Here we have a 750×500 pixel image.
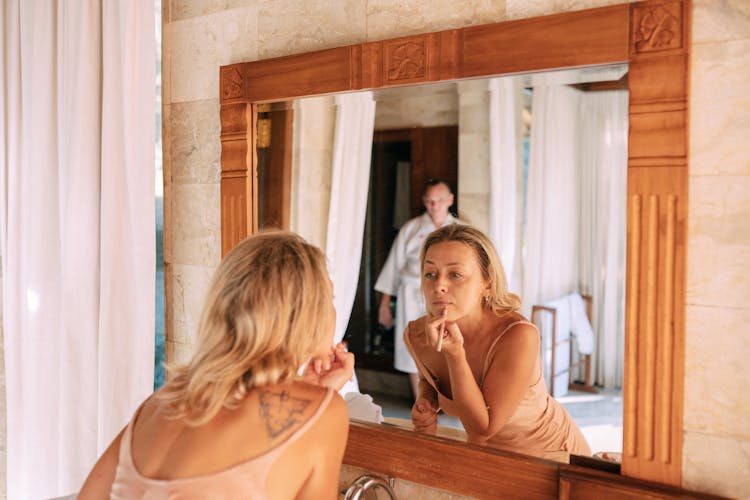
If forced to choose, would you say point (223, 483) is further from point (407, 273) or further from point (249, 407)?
point (407, 273)

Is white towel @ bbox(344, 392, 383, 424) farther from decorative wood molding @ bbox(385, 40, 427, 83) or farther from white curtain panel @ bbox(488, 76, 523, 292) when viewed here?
decorative wood molding @ bbox(385, 40, 427, 83)

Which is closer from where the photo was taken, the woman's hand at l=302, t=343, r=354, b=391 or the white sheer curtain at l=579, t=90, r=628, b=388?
the white sheer curtain at l=579, t=90, r=628, b=388

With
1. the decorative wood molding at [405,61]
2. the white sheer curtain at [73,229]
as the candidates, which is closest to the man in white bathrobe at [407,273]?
the decorative wood molding at [405,61]

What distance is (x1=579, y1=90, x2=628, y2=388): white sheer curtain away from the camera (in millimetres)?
1069

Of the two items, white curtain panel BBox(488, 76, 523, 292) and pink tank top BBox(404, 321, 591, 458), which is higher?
white curtain panel BBox(488, 76, 523, 292)

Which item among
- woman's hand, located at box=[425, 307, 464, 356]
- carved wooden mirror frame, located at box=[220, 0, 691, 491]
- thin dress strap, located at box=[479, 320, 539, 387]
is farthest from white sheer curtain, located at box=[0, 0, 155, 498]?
carved wooden mirror frame, located at box=[220, 0, 691, 491]

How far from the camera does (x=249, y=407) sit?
0.95 metres

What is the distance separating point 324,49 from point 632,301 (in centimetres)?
81

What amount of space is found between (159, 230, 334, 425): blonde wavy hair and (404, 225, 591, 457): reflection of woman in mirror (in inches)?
12.0

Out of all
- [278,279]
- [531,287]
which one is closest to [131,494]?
[278,279]

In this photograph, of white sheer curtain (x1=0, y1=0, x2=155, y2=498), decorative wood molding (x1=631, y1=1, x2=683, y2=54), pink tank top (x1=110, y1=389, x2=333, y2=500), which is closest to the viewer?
pink tank top (x1=110, y1=389, x2=333, y2=500)

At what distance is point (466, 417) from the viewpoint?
1.24 metres

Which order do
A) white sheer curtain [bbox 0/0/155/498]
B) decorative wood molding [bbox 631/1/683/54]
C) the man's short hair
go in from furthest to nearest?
white sheer curtain [bbox 0/0/155/498]
the man's short hair
decorative wood molding [bbox 631/1/683/54]

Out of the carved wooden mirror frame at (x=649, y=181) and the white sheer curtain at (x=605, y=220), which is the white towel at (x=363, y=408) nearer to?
the carved wooden mirror frame at (x=649, y=181)
